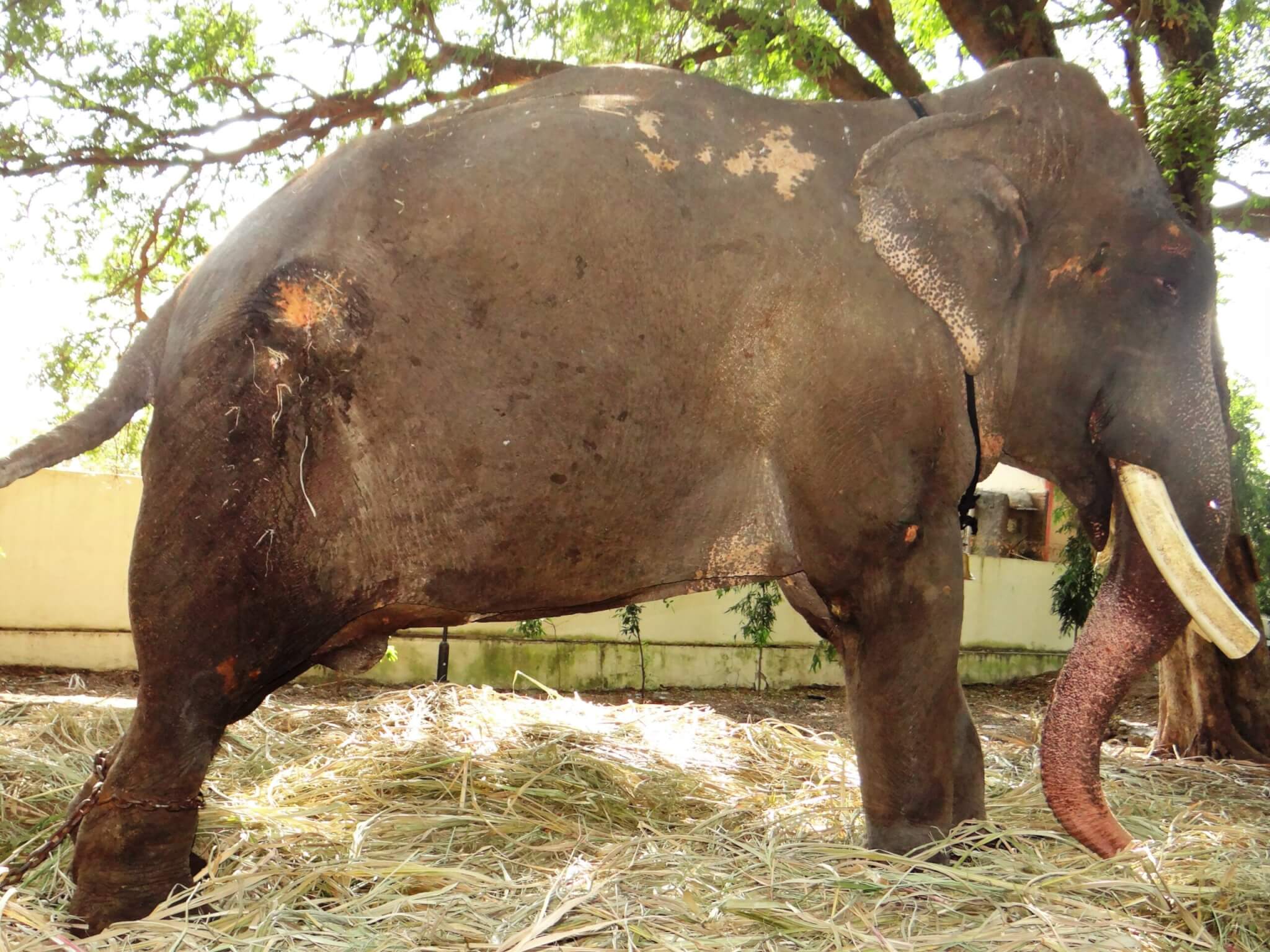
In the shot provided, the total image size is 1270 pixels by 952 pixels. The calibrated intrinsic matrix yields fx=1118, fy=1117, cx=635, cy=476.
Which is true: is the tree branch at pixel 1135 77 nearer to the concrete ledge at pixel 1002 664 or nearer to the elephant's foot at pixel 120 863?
the elephant's foot at pixel 120 863

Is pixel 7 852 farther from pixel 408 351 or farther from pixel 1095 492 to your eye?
pixel 1095 492

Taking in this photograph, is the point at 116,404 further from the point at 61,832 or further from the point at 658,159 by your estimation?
the point at 658,159

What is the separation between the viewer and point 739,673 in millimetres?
9852

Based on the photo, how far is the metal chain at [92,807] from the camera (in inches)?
102

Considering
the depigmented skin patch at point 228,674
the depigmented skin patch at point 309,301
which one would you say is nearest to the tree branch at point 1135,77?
the depigmented skin patch at point 309,301

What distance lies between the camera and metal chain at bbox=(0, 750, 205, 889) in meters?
2.60

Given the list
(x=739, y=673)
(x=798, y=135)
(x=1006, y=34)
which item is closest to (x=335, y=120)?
(x=1006, y=34)

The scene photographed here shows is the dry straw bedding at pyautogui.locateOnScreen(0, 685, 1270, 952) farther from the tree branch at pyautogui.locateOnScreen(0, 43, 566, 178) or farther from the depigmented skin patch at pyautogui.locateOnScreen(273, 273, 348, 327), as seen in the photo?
the tree branch at pyautogui.locateOnScreen(0, 43, 566, 178)

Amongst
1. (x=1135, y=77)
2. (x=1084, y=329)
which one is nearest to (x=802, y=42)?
Answer: (x=1135, y=77)

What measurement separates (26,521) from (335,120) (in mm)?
4520

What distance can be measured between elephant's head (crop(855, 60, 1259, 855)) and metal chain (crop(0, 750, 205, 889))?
86.5 inches

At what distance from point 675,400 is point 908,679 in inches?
37.0

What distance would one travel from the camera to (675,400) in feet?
9.12

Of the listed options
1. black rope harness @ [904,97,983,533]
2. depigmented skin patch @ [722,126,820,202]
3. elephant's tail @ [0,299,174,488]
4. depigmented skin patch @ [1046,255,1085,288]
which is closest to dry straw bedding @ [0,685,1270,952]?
black rope harness @ [904,97,983,533]
